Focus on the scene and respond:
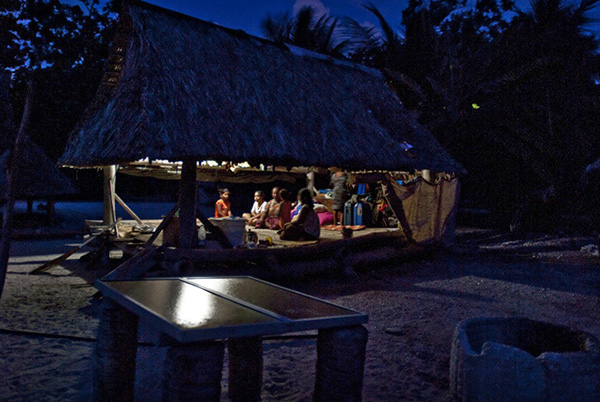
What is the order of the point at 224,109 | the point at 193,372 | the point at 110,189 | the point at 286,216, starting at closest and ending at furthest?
the point at 193,372, the point at 224,109, the point at 110,189, the point at 286,216

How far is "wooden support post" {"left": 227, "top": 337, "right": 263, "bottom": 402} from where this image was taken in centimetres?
311

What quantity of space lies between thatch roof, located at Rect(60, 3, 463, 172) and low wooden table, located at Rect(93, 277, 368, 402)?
3.02 m

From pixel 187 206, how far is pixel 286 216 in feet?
11.2

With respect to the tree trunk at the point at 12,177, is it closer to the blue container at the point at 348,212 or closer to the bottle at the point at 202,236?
the bottle at the point at 202,236

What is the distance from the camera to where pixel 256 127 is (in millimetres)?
7094

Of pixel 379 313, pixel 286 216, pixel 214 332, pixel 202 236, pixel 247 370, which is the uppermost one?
pixel 286 216

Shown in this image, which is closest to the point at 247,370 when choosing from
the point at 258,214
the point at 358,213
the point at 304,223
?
the point at 304,223

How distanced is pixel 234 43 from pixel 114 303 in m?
6.76

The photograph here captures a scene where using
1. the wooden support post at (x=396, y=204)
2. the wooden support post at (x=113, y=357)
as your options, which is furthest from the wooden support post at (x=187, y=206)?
the wooden support post at (x=113, y=357)

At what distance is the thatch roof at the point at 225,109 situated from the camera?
20.3 feet

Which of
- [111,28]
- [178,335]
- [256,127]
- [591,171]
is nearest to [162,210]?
[111,28]

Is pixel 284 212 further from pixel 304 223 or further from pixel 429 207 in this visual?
pixel 429 207

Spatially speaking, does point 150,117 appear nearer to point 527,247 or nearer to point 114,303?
point 114,303

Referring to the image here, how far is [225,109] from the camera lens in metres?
7.05
